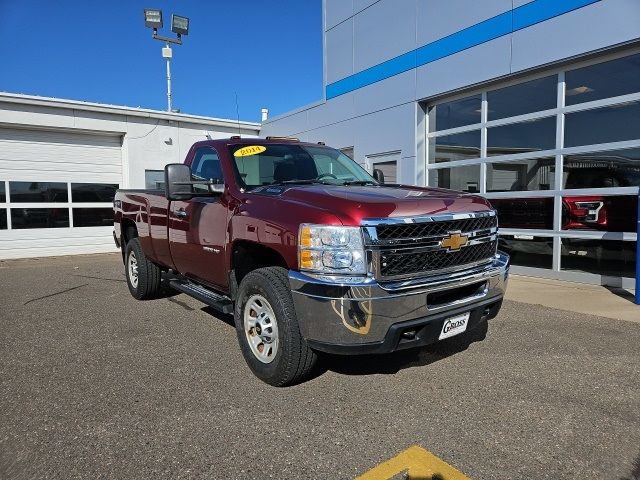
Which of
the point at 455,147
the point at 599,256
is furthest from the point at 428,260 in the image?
the point at 455,147

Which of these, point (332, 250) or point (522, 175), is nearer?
point (332, 250)

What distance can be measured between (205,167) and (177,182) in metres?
0.69

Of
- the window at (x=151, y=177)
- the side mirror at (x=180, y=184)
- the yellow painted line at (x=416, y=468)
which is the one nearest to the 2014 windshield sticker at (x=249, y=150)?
the side mirror at (x=180, y=184)

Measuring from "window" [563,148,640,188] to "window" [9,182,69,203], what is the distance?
1217 cm

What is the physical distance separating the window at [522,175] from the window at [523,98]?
0.85 meters

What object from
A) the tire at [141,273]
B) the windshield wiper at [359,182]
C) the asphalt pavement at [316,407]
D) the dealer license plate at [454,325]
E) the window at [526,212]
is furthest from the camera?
the window at [526,212]

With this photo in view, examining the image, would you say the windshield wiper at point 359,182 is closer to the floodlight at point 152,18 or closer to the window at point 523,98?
the window at point 523,98

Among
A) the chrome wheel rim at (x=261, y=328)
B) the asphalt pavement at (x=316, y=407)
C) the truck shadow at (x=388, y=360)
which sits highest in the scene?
the chrome wheel rim at (x=261, y=328)

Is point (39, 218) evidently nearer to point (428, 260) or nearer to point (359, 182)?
point (359, 182)

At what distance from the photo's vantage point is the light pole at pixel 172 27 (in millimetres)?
15852

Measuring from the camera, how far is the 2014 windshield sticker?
4.35 meters

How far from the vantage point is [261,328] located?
3.42m

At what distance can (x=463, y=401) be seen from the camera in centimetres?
319

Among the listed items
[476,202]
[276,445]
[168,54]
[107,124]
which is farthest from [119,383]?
[168,54]
